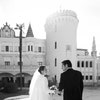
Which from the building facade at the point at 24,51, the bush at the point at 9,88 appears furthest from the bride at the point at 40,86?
the building facade at the point at 24,51

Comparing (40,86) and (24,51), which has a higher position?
(24,51)

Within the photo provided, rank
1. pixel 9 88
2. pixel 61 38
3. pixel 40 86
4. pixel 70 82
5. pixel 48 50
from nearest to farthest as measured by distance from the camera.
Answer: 1. pixel 70 82
2. pixel 40 86
3. pixel 9 88
4. pixel 61 38
5. pixel 48 50

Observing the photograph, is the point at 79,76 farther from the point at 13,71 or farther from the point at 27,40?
the point at 27,40

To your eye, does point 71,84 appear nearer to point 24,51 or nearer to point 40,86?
point 40,86

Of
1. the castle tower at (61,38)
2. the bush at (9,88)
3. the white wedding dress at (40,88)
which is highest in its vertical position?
the castle tower at (61,38)

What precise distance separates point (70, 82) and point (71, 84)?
8 centimetres

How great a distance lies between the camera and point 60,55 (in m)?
42.8

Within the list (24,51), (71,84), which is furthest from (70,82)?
(24,51)

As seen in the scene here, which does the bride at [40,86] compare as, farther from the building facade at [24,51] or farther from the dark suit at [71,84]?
the building facade at [24,51]

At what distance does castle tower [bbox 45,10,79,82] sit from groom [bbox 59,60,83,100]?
35954mm

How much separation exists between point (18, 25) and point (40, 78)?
22.1 metres

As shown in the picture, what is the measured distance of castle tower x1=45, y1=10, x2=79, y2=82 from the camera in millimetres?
42375

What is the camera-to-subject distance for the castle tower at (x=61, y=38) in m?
42.4

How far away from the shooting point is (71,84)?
6469 millimetres
